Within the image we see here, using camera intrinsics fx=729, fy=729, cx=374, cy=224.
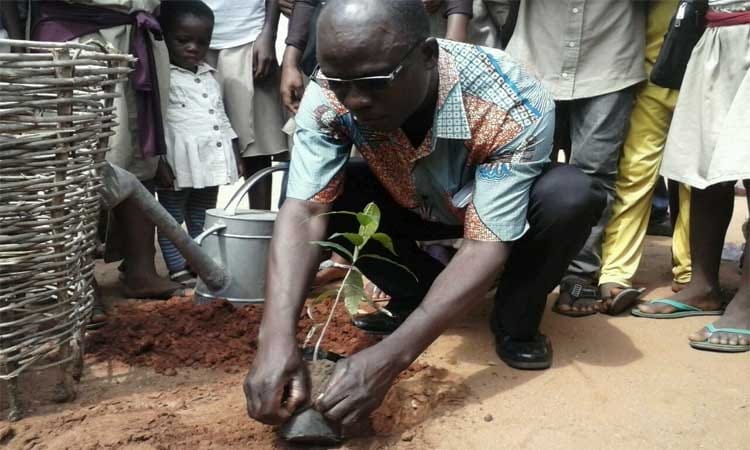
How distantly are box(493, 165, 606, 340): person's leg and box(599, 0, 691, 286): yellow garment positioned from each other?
706 mm

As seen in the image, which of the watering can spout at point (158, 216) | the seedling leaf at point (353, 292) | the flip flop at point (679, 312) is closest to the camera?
the seedling leaf at point (353, 292)

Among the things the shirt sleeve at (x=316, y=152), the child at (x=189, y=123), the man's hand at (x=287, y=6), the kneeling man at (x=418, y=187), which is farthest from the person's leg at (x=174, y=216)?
the shirt sleeve at (x=316, y=152)

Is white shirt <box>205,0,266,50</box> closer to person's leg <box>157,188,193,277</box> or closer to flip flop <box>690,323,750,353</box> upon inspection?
person's leg <box>157,188,193,277</box>

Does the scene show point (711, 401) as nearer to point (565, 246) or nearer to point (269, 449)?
point (565, 246)

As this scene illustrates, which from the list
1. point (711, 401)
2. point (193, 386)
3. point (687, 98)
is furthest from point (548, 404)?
point (687, 98)

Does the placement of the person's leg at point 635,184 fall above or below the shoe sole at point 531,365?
above

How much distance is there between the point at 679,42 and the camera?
2.59 metres

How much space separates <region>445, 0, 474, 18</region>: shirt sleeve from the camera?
288 cm

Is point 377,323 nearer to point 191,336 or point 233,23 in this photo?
point 191,336

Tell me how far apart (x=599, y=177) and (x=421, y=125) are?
1.09 m

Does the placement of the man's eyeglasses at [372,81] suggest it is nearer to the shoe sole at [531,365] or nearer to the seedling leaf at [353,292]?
the seedling leaf at [353,292]

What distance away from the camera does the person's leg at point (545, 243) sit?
2127 millimetres

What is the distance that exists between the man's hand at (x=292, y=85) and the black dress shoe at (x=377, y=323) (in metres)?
1.05

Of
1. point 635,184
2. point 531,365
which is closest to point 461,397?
point 531,365
